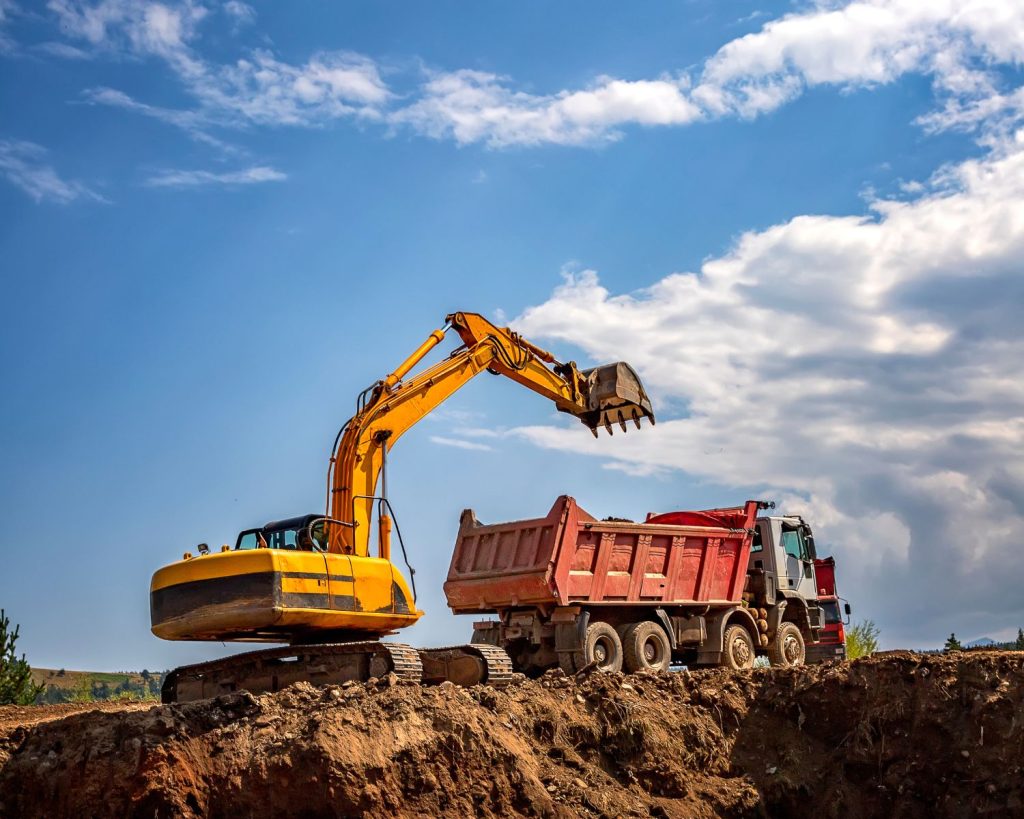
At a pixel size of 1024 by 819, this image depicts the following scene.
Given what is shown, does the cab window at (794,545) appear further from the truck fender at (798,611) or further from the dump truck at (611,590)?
the dump truck at (611,590)

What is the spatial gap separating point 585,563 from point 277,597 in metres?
5.35

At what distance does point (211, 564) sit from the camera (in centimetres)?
1362

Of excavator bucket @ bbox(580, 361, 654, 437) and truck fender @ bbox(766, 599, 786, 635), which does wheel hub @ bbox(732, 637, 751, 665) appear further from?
excavator bucket @ bbox(580, 361, 654, 437)

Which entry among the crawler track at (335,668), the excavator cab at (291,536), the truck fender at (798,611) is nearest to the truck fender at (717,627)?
the truck fender at (798,611)

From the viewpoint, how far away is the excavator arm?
1512cm

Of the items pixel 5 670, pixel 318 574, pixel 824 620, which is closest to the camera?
pixel 318 574

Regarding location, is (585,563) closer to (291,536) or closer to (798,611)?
→ (291,536)

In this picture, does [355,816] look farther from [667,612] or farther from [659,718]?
[667,612]

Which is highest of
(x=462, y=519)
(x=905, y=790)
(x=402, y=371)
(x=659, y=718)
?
(x=402, y=371)

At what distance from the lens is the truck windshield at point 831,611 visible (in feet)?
76.2

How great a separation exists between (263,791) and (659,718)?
4932mm

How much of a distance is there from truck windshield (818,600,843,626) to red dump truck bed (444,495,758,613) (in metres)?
4.60

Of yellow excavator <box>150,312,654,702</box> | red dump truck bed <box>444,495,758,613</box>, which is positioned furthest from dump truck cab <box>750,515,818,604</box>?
yellow excavator <box>150,312,654,702</box>

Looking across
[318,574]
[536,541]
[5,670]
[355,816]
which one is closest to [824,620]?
[536,541]
